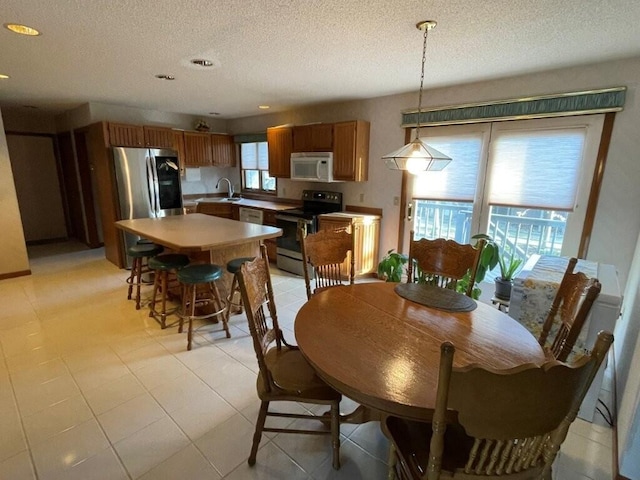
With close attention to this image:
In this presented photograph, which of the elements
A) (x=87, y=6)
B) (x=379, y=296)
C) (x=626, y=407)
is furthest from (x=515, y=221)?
(x=87, y=6)

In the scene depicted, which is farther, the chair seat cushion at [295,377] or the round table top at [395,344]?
the chair seat cushion at [295,377]

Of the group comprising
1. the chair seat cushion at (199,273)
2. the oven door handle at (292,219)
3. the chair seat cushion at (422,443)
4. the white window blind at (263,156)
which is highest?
the white window blind at (263,156)

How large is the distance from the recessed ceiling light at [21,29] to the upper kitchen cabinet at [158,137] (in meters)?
2.79

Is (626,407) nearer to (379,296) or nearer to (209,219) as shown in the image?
(379,296)

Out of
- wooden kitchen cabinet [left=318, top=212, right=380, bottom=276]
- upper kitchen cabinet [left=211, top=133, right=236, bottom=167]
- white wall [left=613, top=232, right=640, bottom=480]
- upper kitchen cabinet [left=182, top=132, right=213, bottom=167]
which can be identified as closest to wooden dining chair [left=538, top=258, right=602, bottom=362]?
white wall [left=613, top=232, right=640, bottom=480]

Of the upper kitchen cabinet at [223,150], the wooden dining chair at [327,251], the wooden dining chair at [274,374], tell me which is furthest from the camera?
the upper kitchen cabinet at [223,150]

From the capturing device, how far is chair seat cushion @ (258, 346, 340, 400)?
1.46 meters

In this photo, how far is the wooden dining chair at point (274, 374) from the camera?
1.45 meters

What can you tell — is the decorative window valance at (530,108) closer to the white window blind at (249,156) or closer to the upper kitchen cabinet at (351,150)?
the upper kitchen cabinet at (351,150)

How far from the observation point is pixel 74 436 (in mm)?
1775

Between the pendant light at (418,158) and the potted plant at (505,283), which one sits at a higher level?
the pendant light at (418,158)

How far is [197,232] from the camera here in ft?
9.84

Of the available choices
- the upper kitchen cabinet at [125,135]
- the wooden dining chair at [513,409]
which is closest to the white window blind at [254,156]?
the upper kitchen cabinet at [125,135]

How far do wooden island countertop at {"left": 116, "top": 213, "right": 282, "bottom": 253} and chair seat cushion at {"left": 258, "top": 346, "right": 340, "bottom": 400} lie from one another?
1201 mm
